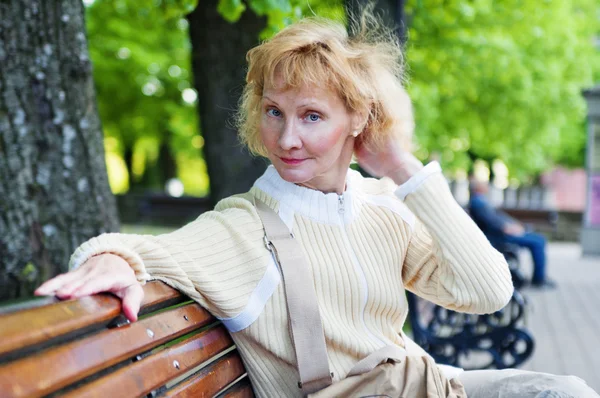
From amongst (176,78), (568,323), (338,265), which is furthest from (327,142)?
(176,78)

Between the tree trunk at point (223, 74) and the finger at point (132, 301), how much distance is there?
374 cm

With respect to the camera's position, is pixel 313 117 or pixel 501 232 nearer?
pixel 313 117

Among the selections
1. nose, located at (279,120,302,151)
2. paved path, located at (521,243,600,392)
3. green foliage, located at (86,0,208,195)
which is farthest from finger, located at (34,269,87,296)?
Result: green foliage, located at (86,0,208,195)

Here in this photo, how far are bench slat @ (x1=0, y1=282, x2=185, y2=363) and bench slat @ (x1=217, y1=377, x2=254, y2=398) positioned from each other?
0.41m

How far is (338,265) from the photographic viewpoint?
218 cm

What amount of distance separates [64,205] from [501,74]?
10.4 meters

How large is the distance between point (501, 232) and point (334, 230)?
8.86 m

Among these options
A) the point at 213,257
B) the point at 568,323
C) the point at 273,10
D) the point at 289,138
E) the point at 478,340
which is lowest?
the point at 568,323

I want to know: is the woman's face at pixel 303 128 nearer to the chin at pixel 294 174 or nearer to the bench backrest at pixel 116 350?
the chin at pixel 294 174

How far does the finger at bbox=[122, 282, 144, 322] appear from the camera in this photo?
1704 mm

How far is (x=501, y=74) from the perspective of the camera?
12.5 m

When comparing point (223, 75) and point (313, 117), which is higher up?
point (223, 75)

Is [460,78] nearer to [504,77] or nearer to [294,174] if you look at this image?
[504,77]

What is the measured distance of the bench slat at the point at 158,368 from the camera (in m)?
1.52
